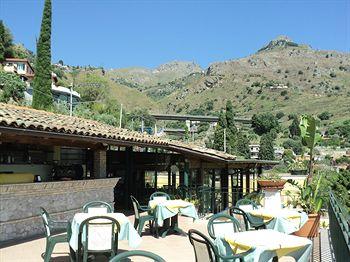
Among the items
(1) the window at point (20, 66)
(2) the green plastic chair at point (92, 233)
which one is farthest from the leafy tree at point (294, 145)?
(2) the green plastic chair at point (92, 233)

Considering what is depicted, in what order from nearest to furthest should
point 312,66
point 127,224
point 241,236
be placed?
point 241,236 → point 127,224 → point 312,66

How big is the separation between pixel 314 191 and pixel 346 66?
169 meters

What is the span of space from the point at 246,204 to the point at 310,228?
5.46 ft

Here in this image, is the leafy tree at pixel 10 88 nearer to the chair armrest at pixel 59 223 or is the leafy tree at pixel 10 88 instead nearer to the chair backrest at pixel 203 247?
the chair armrest at pixel 59 223

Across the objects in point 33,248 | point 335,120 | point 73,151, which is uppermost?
point 335,120

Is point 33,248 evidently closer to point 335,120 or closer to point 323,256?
point 323,256

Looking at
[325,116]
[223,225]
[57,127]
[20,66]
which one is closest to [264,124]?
[325,116]

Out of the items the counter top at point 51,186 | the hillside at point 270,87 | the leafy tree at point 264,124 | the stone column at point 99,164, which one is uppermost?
the hillside at point 270,87

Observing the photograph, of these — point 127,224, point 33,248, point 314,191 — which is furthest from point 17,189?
point 314,191

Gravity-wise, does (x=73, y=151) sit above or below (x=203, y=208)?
above

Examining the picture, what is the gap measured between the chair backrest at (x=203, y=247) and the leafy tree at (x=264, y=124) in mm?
98706

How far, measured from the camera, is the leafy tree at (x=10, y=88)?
132ft

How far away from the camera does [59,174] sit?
1302cm

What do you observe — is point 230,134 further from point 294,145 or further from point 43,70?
point 294,145
